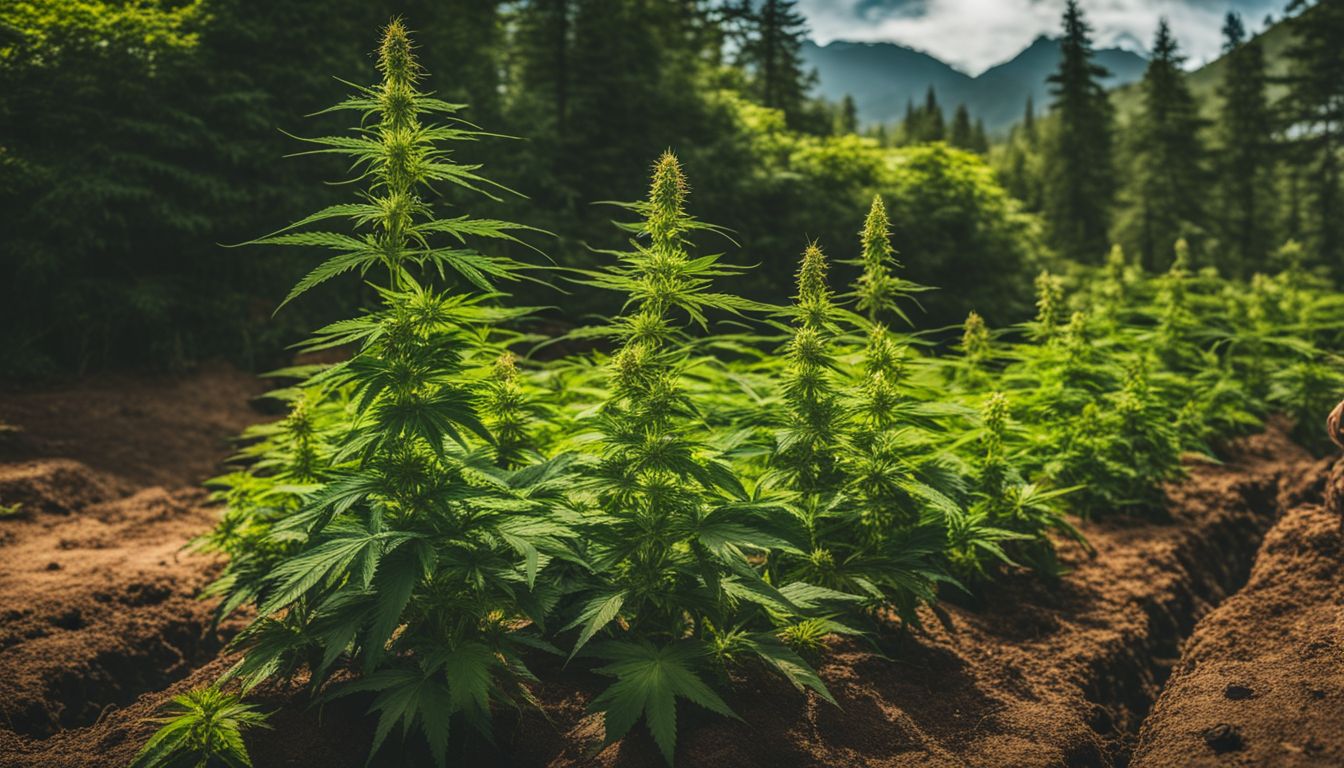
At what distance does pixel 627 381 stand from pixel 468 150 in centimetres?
1328

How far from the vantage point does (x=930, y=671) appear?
3.25 metres

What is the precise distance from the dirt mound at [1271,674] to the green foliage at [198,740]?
3062 millimetres

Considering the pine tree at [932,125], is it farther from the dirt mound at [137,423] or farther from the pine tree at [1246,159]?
the dirt mound at [137,423]

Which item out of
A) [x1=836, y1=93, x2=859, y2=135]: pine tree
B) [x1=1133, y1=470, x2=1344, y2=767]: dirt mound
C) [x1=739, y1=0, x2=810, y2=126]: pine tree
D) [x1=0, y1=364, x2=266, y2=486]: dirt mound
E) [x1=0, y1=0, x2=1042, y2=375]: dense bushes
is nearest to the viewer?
[x1=1133, y1=470, x2=1344, y2=767]: dirt mound

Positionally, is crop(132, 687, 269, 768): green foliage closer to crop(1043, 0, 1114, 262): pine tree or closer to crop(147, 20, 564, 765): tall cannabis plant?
crop(147, 20, 564, 765): tall cannabis plant

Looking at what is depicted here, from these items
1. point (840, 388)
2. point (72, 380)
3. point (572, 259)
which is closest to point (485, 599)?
point (840, 388)

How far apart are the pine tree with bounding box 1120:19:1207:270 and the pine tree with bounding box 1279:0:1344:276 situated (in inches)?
222

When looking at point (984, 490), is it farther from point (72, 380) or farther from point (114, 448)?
point (72, 380)

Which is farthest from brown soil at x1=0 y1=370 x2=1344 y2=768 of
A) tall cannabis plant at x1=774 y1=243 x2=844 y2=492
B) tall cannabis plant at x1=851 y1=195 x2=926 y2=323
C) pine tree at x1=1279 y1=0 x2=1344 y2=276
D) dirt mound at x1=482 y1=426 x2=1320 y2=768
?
pine tree at x1=1279 y1=0 x2=1344 y2=276

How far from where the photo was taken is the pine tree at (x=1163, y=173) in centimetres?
3375

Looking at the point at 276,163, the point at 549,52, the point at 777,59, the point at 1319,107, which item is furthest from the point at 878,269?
the point at 1319,107

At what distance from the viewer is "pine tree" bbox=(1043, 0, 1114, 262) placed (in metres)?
33.2

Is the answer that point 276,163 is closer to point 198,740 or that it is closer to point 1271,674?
point 198,740

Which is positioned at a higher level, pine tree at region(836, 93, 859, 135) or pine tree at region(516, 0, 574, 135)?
pine tree at region(836, 93, 859, 135)
